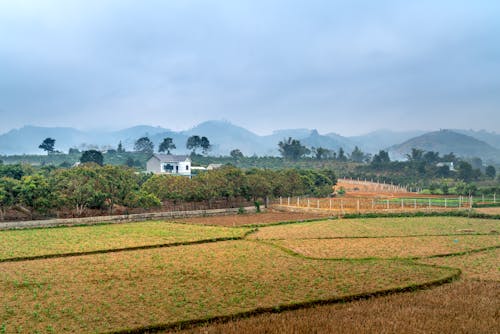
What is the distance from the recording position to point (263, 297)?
14906mm

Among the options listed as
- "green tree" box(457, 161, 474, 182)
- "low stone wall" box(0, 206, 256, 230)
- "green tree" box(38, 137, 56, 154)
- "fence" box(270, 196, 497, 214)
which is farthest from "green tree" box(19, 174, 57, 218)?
"green tree" box(38, 137, 56, 154)

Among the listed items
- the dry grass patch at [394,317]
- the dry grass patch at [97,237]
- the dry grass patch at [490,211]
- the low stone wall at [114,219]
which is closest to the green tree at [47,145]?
the low stone wall at [114,219]

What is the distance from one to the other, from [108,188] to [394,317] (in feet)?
111

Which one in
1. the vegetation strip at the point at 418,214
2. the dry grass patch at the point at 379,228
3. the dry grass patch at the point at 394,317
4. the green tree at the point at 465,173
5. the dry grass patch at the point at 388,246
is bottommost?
the dry grass patch at the point at 394,317

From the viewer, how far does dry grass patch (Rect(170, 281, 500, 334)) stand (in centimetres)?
1222

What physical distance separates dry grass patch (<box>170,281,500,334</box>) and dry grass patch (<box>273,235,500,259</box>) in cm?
713

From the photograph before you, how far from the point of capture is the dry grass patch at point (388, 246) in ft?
75.4

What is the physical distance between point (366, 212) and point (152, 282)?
2928cm

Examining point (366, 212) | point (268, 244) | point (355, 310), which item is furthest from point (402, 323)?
point (366, 212)

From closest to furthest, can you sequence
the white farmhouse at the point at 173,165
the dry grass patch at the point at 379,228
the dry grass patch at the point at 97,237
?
the dry grass patch at the point at 97,237 → the dry grass patch at the point at 379,228 → the white farmhouse at the point at 173,165

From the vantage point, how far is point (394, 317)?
13164 mm

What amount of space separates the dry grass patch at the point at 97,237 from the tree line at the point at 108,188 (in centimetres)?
→ 487

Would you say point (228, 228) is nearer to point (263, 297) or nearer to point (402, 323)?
point (263, 297)

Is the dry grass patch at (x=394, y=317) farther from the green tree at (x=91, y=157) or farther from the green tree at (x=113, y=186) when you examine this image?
the green tree at (x=91, y=157)
